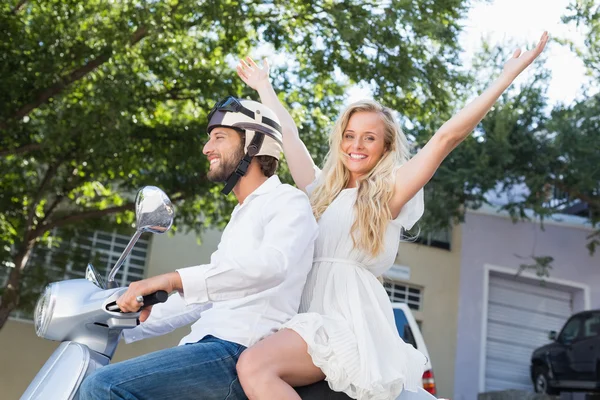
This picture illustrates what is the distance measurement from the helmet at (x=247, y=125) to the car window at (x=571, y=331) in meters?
14.3

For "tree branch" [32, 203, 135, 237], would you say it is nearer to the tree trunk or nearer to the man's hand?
the tree trunk

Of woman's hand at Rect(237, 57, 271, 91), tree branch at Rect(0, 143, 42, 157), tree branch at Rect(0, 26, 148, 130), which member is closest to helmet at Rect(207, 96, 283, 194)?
woman's hand at Rect(237, 57, 271, 91)

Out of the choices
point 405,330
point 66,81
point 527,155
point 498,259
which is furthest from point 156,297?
point 498,259

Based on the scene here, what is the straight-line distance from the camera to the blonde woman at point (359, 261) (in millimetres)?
2627

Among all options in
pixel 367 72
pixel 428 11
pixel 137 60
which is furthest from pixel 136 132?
pixel 428 11

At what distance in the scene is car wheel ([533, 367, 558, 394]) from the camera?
16594 millimetres

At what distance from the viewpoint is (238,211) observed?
9.53ft

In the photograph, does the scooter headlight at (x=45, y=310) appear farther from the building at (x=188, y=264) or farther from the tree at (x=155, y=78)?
the building at (x=188, y=264)

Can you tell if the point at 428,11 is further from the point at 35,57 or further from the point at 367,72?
the point at 35,57

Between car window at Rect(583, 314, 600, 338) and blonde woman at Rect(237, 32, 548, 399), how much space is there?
13.3 metres

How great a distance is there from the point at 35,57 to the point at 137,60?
122cm

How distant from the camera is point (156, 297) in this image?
95.3 inches

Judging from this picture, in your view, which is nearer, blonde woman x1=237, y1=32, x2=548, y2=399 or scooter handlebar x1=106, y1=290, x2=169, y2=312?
scooter handlebar x1=106, y1=290, x2=169, y2=312

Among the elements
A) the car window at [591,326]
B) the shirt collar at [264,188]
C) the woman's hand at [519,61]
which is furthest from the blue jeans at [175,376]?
the car window at [591,326]
